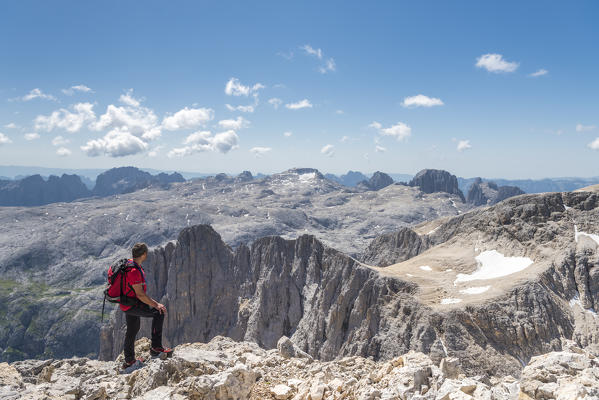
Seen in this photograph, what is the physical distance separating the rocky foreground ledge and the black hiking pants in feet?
3.36

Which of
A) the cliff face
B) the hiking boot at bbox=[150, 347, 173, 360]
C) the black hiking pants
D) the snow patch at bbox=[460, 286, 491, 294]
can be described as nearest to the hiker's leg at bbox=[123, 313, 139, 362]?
the black hiking pants

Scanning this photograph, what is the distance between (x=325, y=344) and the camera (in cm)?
5453

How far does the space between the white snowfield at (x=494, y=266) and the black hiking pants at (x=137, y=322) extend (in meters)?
51.1

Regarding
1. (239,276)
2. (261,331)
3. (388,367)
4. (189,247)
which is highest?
(388,367)

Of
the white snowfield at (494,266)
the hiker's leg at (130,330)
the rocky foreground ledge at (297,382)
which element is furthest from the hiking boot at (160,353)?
the white snowfield at (494,266)

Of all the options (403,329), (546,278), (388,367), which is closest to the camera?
(388,367)

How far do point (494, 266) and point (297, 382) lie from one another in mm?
57742

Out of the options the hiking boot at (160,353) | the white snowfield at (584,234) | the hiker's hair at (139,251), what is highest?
the hiker's hair at (139,251)

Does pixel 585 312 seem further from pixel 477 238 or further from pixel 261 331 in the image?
pixel 261 331

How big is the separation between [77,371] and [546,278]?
2221 inches

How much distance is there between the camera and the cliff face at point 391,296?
42.8 metres

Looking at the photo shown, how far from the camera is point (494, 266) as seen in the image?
61.0 metres

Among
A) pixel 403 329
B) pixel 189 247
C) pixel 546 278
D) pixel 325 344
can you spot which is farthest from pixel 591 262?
pixel 189 247

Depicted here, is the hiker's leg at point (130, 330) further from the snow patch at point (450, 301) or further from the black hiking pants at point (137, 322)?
the snow patch at point (450, 301)
